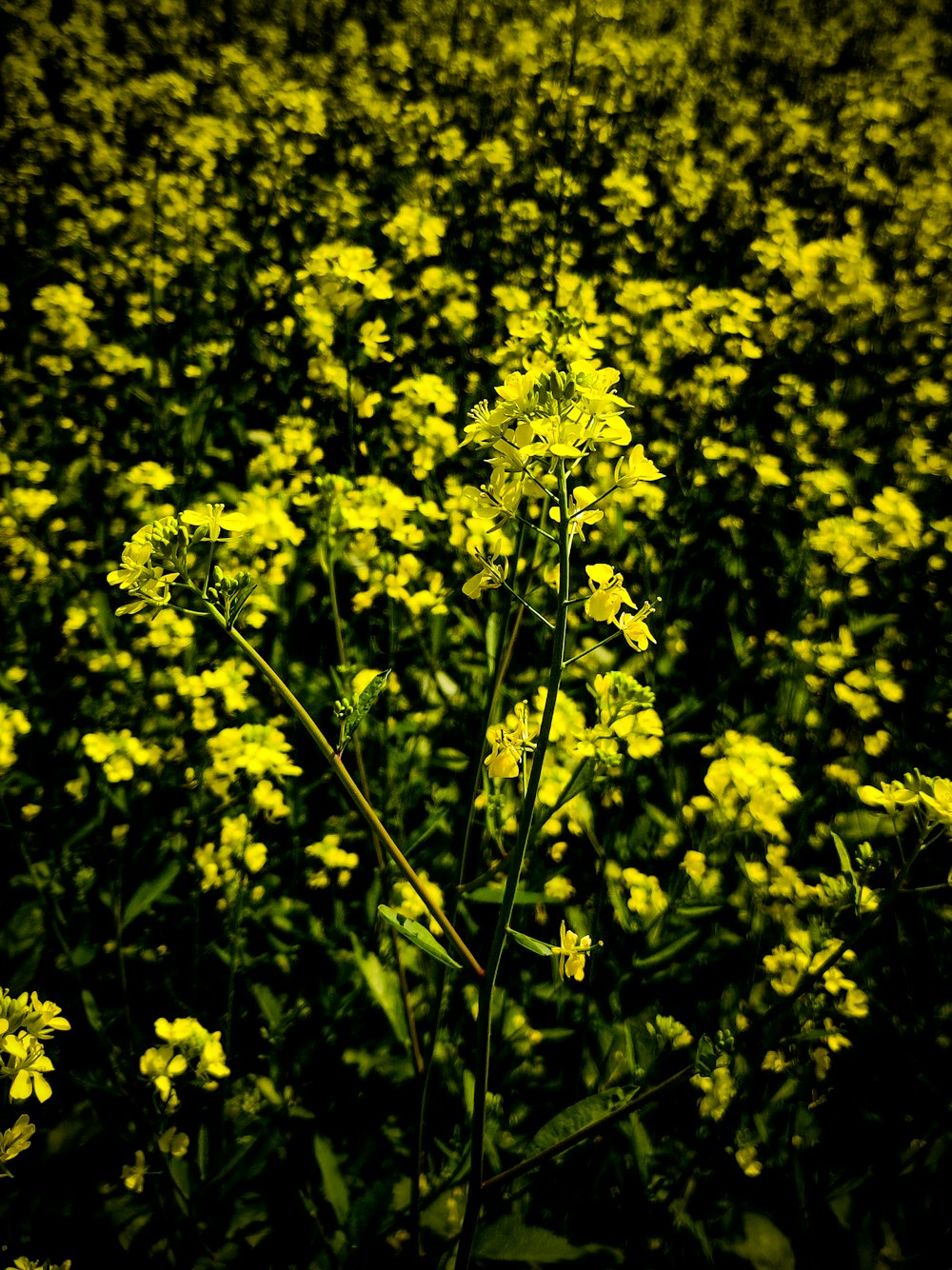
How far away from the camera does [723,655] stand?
2.79m

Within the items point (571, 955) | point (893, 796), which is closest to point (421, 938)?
point (571, 955)

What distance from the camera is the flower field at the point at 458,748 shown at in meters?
1.41

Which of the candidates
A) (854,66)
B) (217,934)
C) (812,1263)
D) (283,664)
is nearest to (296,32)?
(854,66)

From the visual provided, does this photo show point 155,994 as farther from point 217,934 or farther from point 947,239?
point 947,239

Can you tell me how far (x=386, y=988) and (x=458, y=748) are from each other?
2.67 feet

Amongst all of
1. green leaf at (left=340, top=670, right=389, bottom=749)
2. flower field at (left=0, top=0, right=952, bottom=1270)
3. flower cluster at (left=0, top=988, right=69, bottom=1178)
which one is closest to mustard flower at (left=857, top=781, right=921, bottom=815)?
flower field at (left=0, top=0, right=952, bottom=1270)

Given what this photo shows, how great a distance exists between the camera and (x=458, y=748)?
7.84 ft

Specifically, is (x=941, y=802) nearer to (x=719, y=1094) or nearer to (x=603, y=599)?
(x=603, y=599)

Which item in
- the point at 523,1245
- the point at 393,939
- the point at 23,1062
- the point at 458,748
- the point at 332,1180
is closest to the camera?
the point at 23,1062

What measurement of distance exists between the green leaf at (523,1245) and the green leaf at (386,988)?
0.38m

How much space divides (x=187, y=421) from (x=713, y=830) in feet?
Answer: 7.63

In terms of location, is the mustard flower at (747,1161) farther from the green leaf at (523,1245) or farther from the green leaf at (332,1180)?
the green leaf at (332,1180)

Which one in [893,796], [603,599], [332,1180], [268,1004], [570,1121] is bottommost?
[332,1180]

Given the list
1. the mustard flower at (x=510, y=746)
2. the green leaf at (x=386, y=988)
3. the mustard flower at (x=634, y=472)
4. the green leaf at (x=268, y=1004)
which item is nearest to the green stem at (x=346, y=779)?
the mustard flower at (x=510, y=746)
